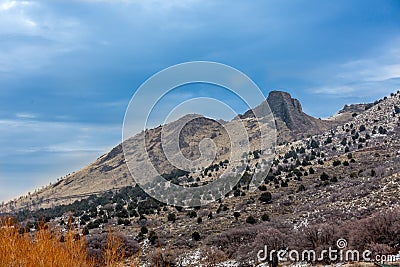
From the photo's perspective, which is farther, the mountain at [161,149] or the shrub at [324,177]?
the mountain at [161,149]

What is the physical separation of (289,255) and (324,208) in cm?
1057

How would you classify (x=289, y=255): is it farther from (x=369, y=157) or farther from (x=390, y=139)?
(x=390, y=139)

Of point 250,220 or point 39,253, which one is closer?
point 39,253

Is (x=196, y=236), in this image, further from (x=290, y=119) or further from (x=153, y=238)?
(x=290, y=119)

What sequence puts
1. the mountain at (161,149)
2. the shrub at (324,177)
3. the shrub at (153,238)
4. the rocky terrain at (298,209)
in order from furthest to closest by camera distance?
1. the mountain at (161,149)
2. the shrub at (324,177)
3. the shrub at (153,238)
4. the rocky terrain at (298,209)

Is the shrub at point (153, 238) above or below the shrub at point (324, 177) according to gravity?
below

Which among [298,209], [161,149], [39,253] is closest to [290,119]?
[161,149]

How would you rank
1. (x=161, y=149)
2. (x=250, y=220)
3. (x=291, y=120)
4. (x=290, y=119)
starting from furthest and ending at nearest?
(x=290, y=119) < (x=291, y=120) < (x=161, y=149) < (x=250, y=220)

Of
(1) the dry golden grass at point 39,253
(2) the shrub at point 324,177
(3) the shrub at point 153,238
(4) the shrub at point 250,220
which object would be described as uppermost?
(2) the shrub at point 324,177

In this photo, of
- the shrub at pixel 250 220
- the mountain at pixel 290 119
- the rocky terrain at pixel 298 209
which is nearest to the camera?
the rocky terrain at pixel 298 209

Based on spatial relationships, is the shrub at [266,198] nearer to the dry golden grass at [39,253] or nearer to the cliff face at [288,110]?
the dry golden grass at [39,253]

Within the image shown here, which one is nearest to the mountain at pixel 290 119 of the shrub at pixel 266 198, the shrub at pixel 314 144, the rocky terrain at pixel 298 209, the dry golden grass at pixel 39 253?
the rocky terrain at pixel 298 209

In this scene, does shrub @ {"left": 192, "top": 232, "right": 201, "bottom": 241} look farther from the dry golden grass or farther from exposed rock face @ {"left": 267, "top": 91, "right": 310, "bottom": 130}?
exposed rock face @ {"left": 267, "top": 91, "right": 310, "bottom": 130}

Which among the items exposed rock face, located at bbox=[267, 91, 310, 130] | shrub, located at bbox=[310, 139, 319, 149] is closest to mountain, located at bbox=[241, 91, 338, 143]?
exposed rock face, located at bbox=[267, 91, 310, 130]
